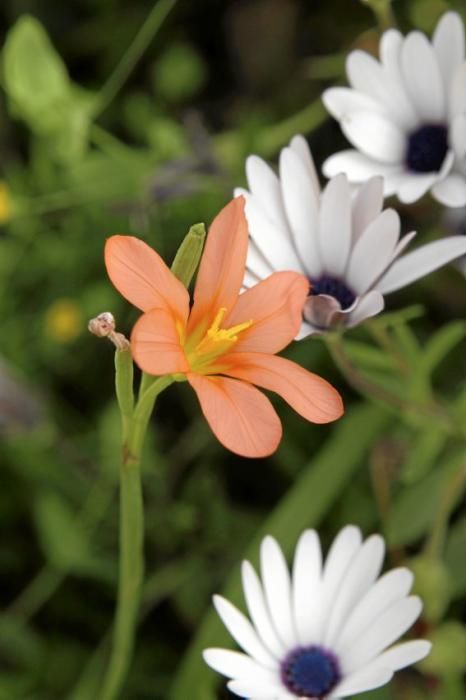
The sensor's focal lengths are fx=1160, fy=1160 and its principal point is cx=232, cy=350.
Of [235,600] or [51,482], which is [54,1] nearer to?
[51,482]

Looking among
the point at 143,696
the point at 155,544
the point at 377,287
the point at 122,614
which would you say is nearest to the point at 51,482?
the point at 155,544

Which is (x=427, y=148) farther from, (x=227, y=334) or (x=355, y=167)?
(x=227, y=334)

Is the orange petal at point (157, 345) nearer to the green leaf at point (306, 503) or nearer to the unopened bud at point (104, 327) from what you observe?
the unopened bud at point (104, 327)

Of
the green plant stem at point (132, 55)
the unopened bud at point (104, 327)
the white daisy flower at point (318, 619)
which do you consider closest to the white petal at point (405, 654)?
the white daisy flower at point (318, 619)

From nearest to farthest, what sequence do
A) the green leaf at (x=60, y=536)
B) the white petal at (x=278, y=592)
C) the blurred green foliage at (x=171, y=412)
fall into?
the white petal at (x=278, y=592) → the blurred green foliage at (x=171, y=412) → the green leaf at (x=60, y=536)

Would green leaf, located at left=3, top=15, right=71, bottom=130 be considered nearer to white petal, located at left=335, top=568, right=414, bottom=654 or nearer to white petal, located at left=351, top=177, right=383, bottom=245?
white petal, located at left=351, top=177, right=383, bottom=245

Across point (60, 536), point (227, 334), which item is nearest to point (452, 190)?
point (227, 334)

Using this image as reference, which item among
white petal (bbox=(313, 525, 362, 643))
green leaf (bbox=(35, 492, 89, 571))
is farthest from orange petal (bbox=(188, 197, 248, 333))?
green leaf (bbox=(35, 492, 89, 571))
